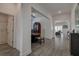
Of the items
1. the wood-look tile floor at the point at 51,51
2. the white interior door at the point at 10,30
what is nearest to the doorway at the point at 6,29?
the white interior door at the point at 10,30

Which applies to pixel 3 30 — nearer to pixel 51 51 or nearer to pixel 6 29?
pixel 6 29

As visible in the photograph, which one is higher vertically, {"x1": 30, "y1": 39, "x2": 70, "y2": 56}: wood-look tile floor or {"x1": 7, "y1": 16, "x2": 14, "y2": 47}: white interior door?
{"x1": 7, "y1": 16, "x2": 14, "y2": 47}: white interior door

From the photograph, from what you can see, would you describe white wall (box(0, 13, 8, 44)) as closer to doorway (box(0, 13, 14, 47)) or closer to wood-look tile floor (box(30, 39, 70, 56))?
doorway (box(0, 13, 14, 47))

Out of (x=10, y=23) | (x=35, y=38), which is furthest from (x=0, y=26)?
(x=35, y=38)

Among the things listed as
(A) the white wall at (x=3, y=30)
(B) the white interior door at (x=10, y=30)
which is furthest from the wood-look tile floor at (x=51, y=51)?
(A) the white wall at (x=3, y=30)

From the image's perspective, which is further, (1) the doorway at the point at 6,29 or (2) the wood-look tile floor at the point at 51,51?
(2) the wood-look tile floor at the point at 51,51

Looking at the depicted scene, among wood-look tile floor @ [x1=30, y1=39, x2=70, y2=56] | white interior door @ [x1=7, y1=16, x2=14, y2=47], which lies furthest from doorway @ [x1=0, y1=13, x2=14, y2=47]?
wood-look tile floor @ [x1=30, y1=39, x2=70, y2=56]

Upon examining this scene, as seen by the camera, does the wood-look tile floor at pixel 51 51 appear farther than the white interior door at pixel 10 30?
Yes

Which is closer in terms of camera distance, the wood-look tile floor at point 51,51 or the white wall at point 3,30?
the white wall at point 3,30

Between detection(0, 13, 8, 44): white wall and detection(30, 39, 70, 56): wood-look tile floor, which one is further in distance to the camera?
detection(30, 39, 70, 56): wood-look tile floor

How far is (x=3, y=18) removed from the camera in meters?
3.39

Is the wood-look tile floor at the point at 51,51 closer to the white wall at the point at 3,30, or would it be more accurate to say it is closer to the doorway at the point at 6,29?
the doorway at the point at 6,29

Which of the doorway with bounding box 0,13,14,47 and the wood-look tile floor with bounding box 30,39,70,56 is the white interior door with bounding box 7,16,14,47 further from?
the wood-look tile floor with bounding box 30,39,70,56

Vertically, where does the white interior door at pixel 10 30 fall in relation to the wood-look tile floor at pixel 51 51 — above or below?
above
